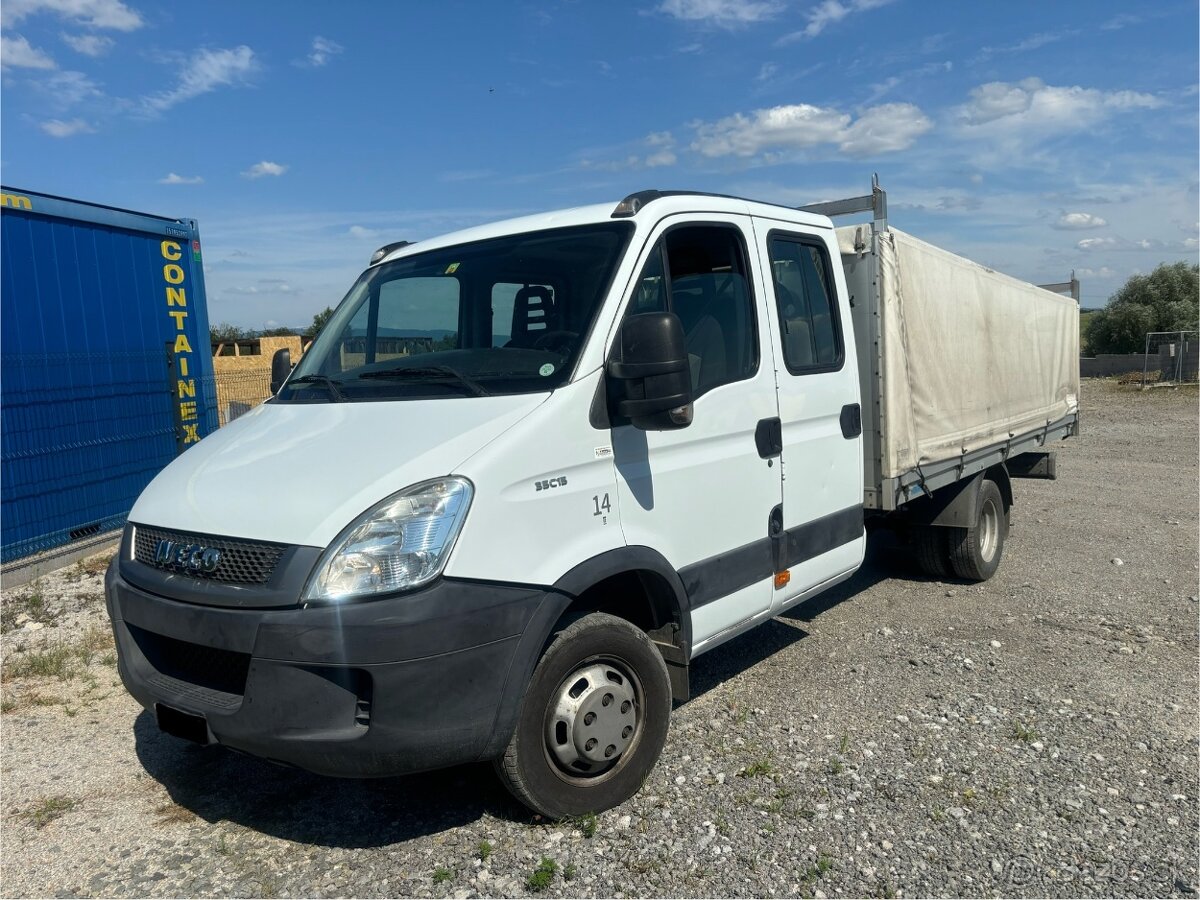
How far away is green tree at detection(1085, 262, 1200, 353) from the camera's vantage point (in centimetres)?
4016

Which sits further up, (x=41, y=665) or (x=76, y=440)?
(x=76, y=440)

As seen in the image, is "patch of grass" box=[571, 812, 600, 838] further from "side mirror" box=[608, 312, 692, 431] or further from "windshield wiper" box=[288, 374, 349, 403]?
"windshield wiper" box=[288, 374, 349, 403]

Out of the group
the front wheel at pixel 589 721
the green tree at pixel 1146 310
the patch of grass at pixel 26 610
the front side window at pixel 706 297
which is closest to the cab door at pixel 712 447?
the front side window at pixel 706 297

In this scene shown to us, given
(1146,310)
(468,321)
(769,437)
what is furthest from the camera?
(1146,310)

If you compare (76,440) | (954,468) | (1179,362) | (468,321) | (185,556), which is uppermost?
(468,321)

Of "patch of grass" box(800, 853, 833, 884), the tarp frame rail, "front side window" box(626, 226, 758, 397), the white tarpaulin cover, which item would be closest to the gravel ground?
"patch of grass" box(800, 853, 833, 884)

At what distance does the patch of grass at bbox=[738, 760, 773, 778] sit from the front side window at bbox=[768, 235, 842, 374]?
1.83 m

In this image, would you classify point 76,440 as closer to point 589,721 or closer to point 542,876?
point 589,721

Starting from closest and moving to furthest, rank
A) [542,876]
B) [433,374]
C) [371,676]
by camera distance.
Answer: [371,676] < [542,876] < [433,374]

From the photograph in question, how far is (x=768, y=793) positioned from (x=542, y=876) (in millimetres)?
1095

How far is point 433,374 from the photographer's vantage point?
11.9 feet

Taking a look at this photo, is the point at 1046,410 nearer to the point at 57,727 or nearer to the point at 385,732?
the point at 385,732

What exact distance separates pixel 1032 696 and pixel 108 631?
5.86 m

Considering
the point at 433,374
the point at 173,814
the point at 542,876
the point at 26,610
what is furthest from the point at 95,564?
the point at 542,876
